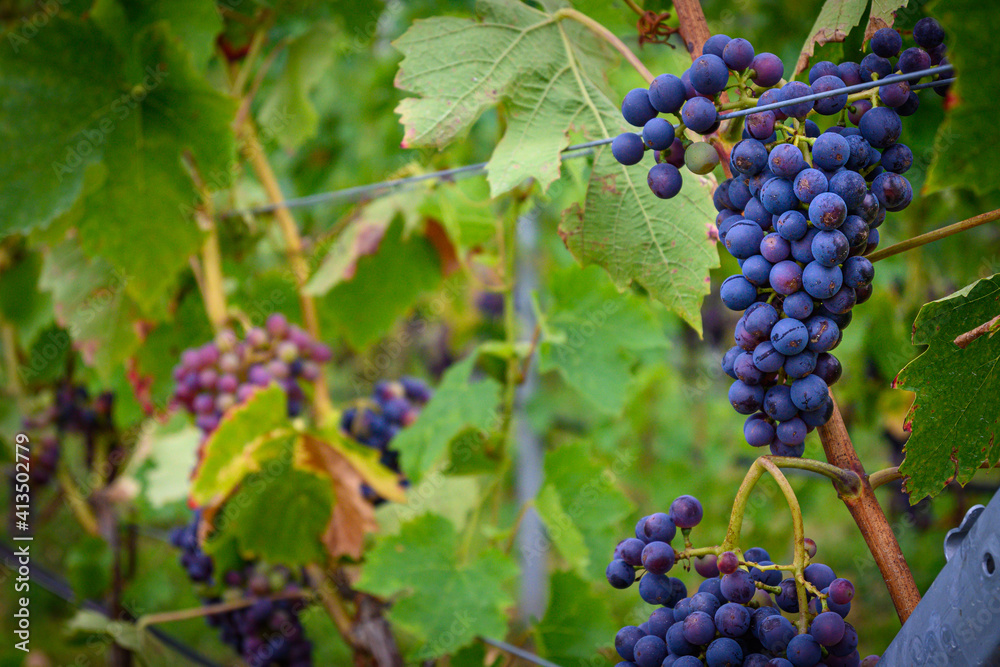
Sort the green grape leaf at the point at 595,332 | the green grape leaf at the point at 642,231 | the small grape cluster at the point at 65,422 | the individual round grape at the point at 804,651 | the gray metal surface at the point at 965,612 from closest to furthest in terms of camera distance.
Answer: the gray metal surface at the point at 965,612 → the individual round grape at the point at 804,651 → the green grape leaf at the point at 642,231 → the green grape leaf at the point at 595,332 → the small grape cluster at the point at 65,422

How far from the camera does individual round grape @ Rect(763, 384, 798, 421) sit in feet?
1.94

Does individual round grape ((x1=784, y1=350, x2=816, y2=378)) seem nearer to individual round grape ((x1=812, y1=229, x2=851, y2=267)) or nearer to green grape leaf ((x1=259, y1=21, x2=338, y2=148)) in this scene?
individual round grape ((x1=812, y1=229, x2=851, y2=267))

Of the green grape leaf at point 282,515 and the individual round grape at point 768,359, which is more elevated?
the individual round grape at point 768,359

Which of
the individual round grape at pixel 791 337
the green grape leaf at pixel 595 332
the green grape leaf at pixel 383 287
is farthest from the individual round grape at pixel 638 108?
the green grape leaf at pixel 383 287

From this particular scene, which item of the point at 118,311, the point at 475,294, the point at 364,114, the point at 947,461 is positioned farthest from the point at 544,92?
the point at 475,294

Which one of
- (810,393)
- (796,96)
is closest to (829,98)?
(796,96)

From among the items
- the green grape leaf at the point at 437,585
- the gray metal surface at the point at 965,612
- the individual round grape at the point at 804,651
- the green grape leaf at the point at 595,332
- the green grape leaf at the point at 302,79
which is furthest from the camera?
the green grape leaf at the point at 302,79

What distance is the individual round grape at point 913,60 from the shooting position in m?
0.65

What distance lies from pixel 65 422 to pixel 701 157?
2118 millimetres

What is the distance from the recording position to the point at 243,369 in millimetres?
1426

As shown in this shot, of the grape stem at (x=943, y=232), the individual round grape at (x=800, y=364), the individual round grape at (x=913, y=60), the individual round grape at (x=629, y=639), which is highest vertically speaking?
the individual round grape at (x=913, y=60)

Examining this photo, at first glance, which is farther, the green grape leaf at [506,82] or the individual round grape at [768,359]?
the green grape leaf at [506,82]

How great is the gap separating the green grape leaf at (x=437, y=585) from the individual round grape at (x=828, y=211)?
2.70 feet

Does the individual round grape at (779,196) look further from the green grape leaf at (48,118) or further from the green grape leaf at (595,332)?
the green grape leaf at (48,118)
